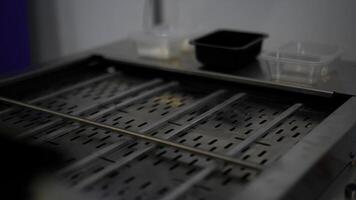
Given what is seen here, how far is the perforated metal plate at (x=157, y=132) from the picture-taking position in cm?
71

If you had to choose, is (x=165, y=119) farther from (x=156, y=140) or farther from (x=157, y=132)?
(x=156, y=140)

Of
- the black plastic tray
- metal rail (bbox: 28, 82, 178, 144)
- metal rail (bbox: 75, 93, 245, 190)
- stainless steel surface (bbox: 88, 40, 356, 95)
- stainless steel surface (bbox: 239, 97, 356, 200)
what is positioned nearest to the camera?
stainless steel surface (bbox: 239, 97, 356, 200)

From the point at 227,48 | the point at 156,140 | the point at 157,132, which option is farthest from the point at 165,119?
the point at 227,48

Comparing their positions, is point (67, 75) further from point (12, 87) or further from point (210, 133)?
point (210, 133)

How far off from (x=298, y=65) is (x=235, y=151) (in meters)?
0.34

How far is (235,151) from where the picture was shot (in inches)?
30.4

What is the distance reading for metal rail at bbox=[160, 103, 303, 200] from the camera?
0.66 m

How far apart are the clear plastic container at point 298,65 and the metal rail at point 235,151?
81mm

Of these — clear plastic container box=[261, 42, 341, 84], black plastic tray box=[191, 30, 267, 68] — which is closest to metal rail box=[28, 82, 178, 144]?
black plastic tray box=[191, 30, 267, 68]

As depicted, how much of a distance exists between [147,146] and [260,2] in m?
0.73

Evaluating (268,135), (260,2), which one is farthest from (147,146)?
(260,2)

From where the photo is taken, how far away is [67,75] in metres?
1.21

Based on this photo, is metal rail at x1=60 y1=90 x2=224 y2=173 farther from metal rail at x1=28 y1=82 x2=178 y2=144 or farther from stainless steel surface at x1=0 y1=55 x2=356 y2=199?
metal rail at x1=28 y1=82 x2=178 y2=144

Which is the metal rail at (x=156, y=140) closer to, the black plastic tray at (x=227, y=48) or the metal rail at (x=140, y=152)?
the metal rail at (x=140, y=152)
